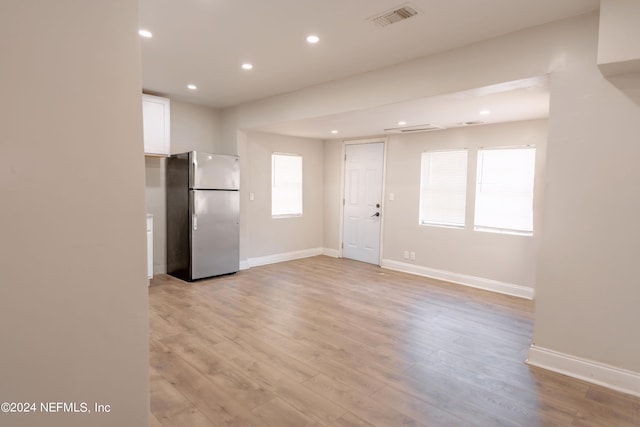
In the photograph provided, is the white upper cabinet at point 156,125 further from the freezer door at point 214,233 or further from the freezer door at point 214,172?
the freezer door at point 214,233

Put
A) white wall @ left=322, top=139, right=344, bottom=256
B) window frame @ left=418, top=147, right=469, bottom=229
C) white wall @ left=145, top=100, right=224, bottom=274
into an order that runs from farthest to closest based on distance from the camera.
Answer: white wall @ left=322, top=139, right=344, bottom=256 < white wall @ left=145, top=100, right=224, bottom=274 < window frame @ left=418, top=147, right=469, bottom=229

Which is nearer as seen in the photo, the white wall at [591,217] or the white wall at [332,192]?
the white wall at [591,217]

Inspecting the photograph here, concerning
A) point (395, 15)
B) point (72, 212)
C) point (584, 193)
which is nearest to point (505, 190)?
point (584, 193)

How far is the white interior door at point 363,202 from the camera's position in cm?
623

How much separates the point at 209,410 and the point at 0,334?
1.56 metres

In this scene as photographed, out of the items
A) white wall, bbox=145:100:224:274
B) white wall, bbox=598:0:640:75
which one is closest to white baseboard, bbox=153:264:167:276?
white wall, bbox=145:100:224:274

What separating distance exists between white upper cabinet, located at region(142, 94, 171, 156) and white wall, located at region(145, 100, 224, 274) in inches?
13.7

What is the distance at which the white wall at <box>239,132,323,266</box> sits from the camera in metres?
5.81

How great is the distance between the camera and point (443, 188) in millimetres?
5371

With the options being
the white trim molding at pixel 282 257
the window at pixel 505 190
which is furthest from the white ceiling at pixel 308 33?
Answer: the white trim molding at pixel 282 257

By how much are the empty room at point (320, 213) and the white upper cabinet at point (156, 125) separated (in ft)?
0.10

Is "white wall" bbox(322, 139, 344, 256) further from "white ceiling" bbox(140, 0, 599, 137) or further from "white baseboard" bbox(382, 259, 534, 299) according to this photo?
"white ceiling" bbox(140, 0, 599, 137)

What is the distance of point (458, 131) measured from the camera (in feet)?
16.7

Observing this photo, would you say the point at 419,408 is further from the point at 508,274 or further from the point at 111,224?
the point at 508,274
